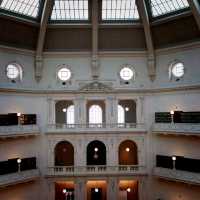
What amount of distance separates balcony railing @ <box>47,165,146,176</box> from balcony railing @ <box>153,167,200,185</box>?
1.88m

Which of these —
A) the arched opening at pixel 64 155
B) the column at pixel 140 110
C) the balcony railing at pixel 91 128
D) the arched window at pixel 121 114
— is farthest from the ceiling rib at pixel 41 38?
the column at pixel 140 110

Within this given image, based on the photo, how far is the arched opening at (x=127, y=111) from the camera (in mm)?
38219

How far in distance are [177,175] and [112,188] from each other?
7015 mm

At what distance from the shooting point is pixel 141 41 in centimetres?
3419

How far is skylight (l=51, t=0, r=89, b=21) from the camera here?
107 ft

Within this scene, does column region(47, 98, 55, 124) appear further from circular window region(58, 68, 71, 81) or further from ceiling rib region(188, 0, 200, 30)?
ceiling rib region(188, 0, 200, 30)

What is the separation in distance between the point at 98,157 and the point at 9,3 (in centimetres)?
1881

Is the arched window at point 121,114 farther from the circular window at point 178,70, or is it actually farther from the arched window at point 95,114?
the circular window at point 178,70

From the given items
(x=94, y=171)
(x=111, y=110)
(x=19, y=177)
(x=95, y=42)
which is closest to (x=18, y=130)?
(x=19, y=177)

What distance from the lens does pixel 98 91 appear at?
34031mm

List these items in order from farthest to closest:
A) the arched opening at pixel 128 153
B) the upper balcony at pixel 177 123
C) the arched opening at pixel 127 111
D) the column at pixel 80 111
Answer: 1. the arched opening at pixel 127 111
2. the arched opening at pixel 128 153
3. the column at pixel 80 111
4. the upper balcony at pixel 177 123

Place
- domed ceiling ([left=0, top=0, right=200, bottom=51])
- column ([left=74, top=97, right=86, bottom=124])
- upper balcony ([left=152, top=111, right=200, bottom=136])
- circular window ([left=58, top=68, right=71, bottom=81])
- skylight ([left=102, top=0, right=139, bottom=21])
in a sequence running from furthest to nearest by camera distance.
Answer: circular window ([left=58, top=68, right=71, bottom=81])
column ([left=74, top=97, right=86, bottom=124])
skylight ([left=102, top=0, right=139, bottom=21])
domed ceiling ([left=0, top=0, right=200, bottom=51])
upper balcony ([left=152, top=111, right=200, bottom=136])

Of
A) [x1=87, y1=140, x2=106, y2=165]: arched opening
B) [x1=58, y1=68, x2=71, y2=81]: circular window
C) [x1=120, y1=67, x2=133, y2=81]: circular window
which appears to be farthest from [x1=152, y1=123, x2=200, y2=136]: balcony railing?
[x1=58, y1=68, x2=71, y2=81]: circular window

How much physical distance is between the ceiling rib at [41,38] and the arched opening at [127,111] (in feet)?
34.3
